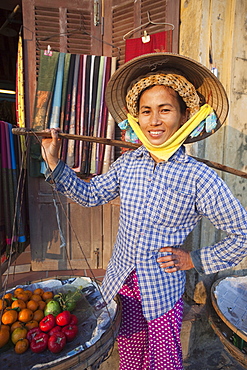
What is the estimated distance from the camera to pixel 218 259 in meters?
1.25

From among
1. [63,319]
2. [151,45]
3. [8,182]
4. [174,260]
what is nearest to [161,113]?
[174,260]

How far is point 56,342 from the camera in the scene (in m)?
1.10

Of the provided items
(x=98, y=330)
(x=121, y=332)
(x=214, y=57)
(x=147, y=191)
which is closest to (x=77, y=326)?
(x=98, y=330)

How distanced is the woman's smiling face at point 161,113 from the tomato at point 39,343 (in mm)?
1053

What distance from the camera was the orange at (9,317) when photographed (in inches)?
48.3


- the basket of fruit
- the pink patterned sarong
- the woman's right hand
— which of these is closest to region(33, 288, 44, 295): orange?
the basket of fruit

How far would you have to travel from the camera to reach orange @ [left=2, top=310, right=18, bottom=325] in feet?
4.02

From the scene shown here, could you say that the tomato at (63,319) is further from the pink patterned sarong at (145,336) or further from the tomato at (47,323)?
the pink patterned sarong at (145,336)

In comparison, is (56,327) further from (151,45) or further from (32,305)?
(151,45)

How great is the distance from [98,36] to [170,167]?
2.10 meters

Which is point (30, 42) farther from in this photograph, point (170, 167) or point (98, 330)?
point (98, 330)

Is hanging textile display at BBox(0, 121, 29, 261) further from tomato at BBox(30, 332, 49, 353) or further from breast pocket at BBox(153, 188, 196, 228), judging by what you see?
breast pocket at BBox(153, 188, 196, 228)

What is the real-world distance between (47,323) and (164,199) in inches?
33.0

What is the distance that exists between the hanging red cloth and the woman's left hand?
1.90 meters
